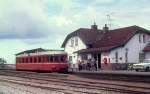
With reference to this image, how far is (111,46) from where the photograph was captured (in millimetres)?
60125

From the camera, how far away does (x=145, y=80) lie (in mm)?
24750

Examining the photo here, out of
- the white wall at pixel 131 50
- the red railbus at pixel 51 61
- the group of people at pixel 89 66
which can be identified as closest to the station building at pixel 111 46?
the white wall at pixel 131 50

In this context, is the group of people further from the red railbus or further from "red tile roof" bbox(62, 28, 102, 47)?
"red tile roof" bbox(62, 28, 102, 47)

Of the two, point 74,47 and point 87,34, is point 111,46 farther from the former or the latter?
point 74,47

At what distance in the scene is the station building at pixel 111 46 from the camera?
193ft

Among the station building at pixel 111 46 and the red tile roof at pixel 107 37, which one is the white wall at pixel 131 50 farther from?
the red tile roof at pixel 107 37

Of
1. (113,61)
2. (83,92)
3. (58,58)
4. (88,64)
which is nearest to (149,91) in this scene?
(83,92)

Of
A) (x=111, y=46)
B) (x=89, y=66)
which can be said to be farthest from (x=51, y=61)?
(x=111, y=46)

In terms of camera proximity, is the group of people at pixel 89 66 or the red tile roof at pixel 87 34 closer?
the group of people at pixel 89 66

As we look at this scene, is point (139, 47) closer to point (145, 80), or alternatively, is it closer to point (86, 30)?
point (86, 30)

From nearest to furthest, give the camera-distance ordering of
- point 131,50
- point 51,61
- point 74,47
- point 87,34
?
point 51,61 → point 131,50 → point 87,34 → point 74,47

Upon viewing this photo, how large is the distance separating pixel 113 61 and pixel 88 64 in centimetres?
1033

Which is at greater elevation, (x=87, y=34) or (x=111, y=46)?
(x=87, y=34)

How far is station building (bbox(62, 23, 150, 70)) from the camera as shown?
193ft
